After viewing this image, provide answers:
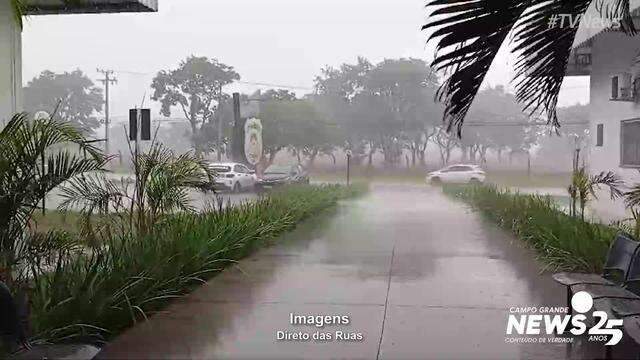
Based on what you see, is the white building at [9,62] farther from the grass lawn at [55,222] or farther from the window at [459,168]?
the window at [459,168]

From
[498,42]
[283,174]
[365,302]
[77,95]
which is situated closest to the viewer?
[498,42]

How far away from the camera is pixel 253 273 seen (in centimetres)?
656

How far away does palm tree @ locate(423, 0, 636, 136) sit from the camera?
2.37 meters

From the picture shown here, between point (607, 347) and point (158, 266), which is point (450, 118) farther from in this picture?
point (158, 266)

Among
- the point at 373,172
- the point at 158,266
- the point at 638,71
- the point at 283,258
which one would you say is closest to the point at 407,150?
the point at 373,172

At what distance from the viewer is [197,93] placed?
78.1 ft

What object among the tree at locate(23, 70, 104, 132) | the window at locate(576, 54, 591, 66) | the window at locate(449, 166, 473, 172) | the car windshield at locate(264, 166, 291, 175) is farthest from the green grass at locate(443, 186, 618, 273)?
the tree at locate(23, 70, 104, 132)

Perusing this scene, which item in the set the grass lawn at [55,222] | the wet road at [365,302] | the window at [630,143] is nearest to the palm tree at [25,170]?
the grass lawn at [55,222]

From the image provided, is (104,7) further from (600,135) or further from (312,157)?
(312,157)

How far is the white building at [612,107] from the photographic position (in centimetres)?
1066

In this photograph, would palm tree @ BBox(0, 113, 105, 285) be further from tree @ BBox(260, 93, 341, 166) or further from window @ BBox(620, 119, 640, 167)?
tree @ BBox(260, 93, 341, 166)

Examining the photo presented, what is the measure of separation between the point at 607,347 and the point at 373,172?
20619 mm

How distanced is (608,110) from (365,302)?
896 centimetres

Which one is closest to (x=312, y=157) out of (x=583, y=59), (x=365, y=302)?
(x=583, y=59)
